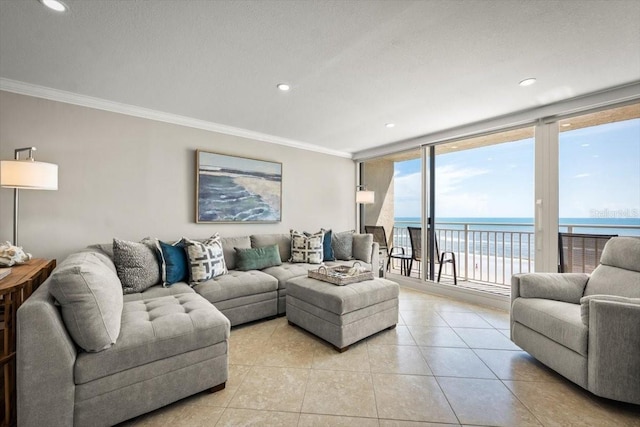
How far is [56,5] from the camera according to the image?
1.53 metres

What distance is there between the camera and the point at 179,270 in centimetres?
269

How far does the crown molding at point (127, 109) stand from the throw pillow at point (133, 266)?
1.54m

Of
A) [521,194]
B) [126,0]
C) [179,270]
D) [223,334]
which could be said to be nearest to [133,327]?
[223,334]

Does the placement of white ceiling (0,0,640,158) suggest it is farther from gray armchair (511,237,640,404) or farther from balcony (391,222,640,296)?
balcony (391,222,640,296)

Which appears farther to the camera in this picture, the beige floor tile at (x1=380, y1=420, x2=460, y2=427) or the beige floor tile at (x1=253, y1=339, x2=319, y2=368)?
the beige floor tile at (x1=253, y1=339, x2=319, y2=368)

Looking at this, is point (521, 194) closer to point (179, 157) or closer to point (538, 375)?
point (538, 375)

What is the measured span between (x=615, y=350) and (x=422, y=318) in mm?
1610

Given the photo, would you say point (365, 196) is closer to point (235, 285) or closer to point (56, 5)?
point (235, 285)

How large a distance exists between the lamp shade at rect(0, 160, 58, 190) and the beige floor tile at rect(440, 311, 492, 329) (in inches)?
157

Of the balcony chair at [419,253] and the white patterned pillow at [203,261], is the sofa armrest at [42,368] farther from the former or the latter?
the balcony chair at [419,253]

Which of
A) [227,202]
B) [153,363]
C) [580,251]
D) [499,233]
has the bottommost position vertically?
[153,363]

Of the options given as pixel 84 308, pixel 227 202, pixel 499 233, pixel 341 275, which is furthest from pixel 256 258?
pixel 499 233

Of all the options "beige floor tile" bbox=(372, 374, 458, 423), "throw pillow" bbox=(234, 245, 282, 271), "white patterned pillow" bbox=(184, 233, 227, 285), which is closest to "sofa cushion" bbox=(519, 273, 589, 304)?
"beige floor tile" bbox=(372, 374, 458, 423)

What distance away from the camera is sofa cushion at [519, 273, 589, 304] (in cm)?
221
